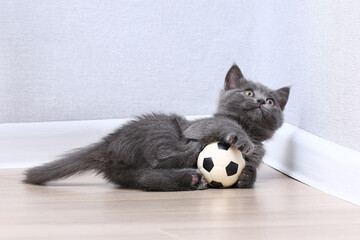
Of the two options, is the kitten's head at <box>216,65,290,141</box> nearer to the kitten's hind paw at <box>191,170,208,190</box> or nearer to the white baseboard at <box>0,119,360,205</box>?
the white baseboard at <box>0,119,360,205</box>

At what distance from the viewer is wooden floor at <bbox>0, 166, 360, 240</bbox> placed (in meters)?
1.48

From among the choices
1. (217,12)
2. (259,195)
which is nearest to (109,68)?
(217,12)

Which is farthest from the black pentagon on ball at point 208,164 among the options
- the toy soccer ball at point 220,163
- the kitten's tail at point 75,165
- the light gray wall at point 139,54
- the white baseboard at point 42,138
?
the white baseboard at point 42,138

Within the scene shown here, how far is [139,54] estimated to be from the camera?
2.73 meters

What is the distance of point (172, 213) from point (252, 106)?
25.7 inches

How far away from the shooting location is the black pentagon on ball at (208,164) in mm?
2037

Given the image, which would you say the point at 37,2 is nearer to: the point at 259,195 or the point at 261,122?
the point at 261,122

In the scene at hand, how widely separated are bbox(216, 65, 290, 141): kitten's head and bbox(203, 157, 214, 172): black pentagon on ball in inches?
10.1

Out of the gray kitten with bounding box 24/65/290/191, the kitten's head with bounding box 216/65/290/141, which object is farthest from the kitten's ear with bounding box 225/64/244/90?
the gray kitten with bounding box 24/65/290/191

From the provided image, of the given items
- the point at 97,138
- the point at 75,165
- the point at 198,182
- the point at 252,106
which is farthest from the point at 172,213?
the point at 97,138

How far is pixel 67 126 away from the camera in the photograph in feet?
8.71

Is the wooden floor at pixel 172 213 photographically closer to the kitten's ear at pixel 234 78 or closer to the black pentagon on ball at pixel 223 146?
the black pentagon on ball at pixel 223 146

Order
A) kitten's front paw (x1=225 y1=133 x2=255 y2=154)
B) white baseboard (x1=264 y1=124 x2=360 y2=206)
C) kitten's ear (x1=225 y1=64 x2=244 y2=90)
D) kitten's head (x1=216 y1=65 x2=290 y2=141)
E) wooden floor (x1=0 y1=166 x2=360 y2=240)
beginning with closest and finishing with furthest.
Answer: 1. wooden floor (x1=0 y1=166 x2=360 y2=240)
2. white baseboard (x1=264 y1=124 x2=360 y2=206)
3. kitten's front paw (x1=225 y1=133 x2=255 y2=154)
4. kitten's head (x1=216 y1=65 x2=290 y2=141)
5. kitten's ear (x1=225 y1=64 x2=244 y2=90)

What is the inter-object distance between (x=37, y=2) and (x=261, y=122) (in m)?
1.12
